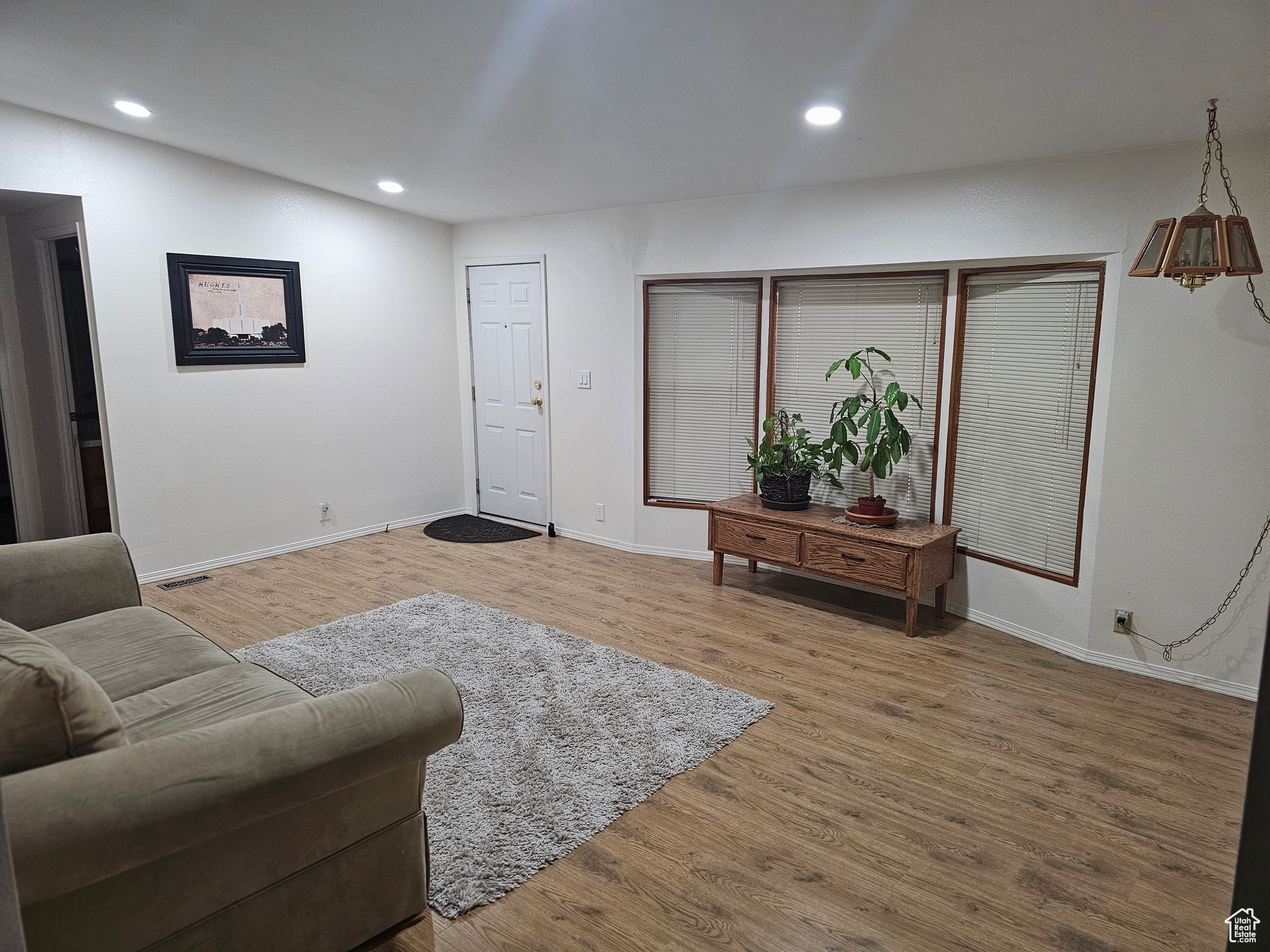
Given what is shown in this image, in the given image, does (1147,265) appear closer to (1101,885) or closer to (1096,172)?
(1096,172)

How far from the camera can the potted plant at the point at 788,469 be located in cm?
452

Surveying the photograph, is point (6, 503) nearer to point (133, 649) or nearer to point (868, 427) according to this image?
point (133, 649)

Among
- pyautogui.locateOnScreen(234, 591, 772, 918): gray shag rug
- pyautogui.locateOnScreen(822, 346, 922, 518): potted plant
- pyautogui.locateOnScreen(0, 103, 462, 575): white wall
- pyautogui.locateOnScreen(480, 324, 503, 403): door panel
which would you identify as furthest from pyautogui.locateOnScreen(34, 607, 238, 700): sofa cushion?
pyautogui.locateOnScreen(480, 324, 503, 403): door panel

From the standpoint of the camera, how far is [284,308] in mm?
5242

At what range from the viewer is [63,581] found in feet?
9.37

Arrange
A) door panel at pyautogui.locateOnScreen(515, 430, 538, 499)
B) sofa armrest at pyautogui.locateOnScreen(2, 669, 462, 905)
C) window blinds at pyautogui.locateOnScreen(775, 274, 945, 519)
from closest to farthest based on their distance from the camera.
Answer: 1. sofa armrest at pyautogui.locateOnScreen(2, 669, 462, 905)
2. window blinds at pyautogui.locateOnScreen(775, 274, 945, 519)
3. door panel at pyautogui.locateOnScreen(515, 430, 538, 499)

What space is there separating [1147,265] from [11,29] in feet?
14.7

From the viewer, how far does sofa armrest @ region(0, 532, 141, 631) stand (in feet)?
9.05

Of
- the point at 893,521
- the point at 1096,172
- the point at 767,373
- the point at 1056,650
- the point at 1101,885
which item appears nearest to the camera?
the point at 1101,885

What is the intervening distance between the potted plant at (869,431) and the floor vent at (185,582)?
3724 mm

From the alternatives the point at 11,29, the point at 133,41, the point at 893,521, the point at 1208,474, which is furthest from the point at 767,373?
the point at 11,29

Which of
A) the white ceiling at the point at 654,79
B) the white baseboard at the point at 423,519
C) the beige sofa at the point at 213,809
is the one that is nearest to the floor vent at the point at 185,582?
the white baseboard at the point at 423,519

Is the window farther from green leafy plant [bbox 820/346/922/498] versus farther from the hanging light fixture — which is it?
the hanging light fixture

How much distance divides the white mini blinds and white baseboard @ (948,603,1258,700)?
5.43ft
